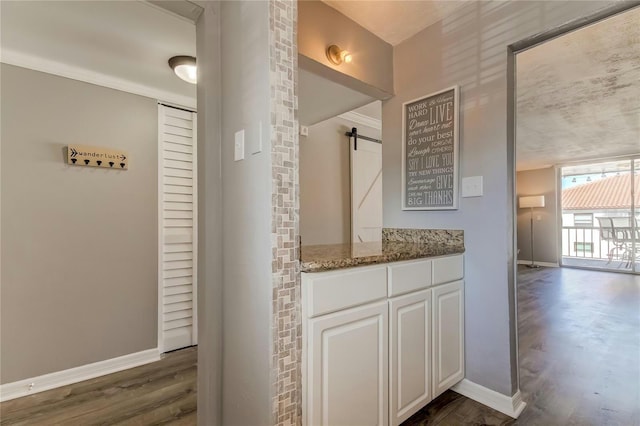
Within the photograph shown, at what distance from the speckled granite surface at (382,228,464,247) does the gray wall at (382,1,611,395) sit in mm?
41

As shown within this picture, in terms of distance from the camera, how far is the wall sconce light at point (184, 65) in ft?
6.68

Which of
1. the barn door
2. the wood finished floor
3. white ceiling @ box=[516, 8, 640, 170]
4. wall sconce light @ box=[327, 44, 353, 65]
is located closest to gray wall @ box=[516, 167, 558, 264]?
white ceiling @ box=[516, 8, 640, 170]

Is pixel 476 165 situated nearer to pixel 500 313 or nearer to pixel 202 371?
pixel 500 313

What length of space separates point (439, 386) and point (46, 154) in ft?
9.89

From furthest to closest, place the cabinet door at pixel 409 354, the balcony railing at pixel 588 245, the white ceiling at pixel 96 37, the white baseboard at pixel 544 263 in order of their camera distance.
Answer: the white baseboard at pixel 544 263
the balcony railing at pixel 588 245
the white ceiling at pixel 96 37
the cabinet door at pixel 409 354

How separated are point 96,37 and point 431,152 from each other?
226 centimetres

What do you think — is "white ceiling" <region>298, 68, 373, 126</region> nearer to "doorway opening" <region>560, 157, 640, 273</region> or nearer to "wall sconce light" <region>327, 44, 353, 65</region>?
"wall sconce light" <region>327, 44, 353, 65</region>

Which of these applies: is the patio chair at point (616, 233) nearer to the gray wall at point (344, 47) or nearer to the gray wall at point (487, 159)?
the gray wall at point (487, 159)

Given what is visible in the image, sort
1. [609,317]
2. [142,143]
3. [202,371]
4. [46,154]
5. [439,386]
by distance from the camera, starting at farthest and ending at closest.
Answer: [609,317], [142,143], [46,154], [439,386], [202,371]

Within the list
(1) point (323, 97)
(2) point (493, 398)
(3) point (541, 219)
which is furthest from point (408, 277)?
(3) point (541, 219)

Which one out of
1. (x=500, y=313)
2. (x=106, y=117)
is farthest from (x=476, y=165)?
(x=106, y=117)

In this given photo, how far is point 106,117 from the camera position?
2371 millimetres

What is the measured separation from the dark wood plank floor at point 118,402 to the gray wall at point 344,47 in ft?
7.39

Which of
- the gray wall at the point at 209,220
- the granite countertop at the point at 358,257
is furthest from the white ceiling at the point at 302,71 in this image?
the granite countertop at the point at 358,257
